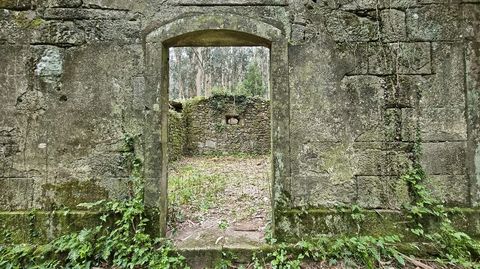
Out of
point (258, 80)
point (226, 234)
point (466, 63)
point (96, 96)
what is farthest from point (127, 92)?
point (258, 80)

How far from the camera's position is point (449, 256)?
2832 mm

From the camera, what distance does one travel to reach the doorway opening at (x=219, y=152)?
3691 millimetres

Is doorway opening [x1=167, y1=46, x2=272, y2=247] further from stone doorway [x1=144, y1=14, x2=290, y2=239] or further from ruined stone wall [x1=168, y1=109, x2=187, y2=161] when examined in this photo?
stone doorway [x1=144, y1=14, x2=290, y2=239]

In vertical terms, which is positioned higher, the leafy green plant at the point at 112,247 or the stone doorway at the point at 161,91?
the stone doorway at the point at 161,91

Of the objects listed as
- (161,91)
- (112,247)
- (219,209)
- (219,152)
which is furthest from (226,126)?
(112,247)

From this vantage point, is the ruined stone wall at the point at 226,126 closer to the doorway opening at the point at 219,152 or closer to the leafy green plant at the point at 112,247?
the doorway opening at the point at 219,152

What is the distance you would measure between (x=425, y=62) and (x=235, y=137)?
9794 mm

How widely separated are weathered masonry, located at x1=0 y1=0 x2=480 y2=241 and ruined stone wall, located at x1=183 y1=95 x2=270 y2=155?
936 centimetres

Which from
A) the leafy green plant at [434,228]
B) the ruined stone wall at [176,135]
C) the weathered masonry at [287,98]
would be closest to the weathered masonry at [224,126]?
the ruined stone wall at [176,135]

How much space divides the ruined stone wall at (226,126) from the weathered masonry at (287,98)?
9.36 m

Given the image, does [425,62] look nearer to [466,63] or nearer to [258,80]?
[466,63]

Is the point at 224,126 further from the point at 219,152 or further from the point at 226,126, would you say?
the point at 219,152

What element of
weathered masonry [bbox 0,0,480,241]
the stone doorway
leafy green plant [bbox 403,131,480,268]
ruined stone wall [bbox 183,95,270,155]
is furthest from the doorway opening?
leafy green plant [bbox 403,131,480,268]

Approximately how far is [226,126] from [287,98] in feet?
31.4
